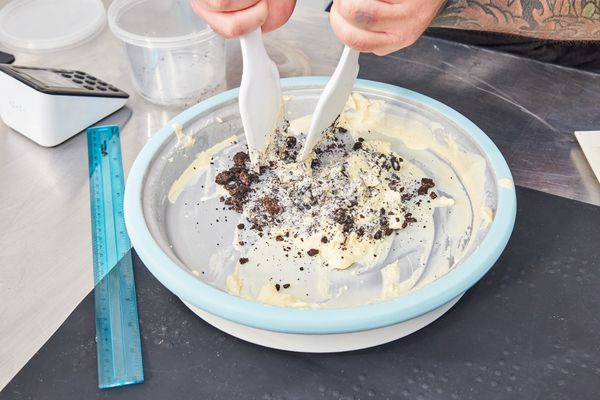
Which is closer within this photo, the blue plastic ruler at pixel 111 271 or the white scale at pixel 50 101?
the blue plastic ruler at pixel 111 271

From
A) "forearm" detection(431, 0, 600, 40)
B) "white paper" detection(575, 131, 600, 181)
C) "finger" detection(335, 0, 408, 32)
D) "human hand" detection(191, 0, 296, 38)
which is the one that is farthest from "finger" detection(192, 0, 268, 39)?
"white paper" detection(575, 131, 600, 181)

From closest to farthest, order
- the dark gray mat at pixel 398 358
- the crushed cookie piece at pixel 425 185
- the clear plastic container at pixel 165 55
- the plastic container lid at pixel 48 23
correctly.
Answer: the dark gray mat at pixel 398 358 → the crushed cookie piece at pixel 425 185 → the clear plastic container at pixel 165 55 → the plastic container lid at pixel 48 23

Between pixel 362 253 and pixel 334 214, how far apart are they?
7 cm

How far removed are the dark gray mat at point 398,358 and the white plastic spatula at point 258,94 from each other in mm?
264

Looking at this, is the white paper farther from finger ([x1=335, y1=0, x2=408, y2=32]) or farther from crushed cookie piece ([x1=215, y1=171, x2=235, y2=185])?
crushed cookie piece ([x1=215, y1=171, x2=235, y2=185])

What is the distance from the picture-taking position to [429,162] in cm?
105

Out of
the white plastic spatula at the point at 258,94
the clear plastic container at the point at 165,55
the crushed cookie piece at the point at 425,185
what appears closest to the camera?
the white plastic spatula at the point at 258,94

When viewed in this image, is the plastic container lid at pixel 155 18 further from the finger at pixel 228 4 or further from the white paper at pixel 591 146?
the white paper at pixel 591 146

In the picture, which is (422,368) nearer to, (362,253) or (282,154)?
(362,253)

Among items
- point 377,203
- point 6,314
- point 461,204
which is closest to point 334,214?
point 377,203

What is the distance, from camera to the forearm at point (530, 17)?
1149 millimetres

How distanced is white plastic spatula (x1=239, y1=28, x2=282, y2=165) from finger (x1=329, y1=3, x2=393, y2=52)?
0.12 meters

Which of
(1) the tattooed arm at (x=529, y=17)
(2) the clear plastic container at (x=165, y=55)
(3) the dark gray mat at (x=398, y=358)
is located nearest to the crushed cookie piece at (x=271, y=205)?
(3) the dark gray mat at (x=398, y=358)

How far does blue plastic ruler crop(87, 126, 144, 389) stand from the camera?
796 mm
